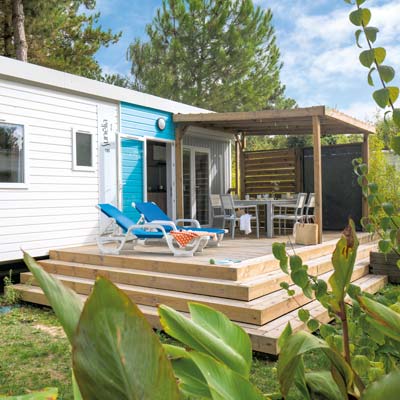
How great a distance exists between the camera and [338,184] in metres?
10.6

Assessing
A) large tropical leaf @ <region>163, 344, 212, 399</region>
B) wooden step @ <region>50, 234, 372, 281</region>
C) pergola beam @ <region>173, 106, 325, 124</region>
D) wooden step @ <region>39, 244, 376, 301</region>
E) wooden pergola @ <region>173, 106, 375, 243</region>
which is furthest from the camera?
wooden pergola @ <region>173, 106, 375, 243</region>

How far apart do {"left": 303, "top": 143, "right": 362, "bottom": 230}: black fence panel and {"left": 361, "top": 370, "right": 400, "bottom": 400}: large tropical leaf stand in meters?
10.1

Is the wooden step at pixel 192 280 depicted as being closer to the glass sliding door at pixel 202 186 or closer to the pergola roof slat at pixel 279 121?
the pergola roof slat at pixel 279 121

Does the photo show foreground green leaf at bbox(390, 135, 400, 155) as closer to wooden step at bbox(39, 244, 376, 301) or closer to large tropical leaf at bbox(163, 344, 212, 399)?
large tropical leaf at bbox(163, 344, 212, 399)

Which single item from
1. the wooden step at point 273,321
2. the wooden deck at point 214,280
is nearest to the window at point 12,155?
the wooden deck at point 214,280

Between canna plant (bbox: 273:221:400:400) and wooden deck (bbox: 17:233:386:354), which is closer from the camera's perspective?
canna plant (bbox: 273:221:400:400)

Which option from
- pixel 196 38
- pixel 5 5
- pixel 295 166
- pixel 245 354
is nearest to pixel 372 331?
pixel 245 354

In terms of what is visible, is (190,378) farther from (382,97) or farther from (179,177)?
(179,177)

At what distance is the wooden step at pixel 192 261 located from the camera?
17.1 ft

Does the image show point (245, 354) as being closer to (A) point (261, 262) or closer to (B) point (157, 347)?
(B) point (157, 347)

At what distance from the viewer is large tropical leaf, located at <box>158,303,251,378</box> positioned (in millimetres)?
654

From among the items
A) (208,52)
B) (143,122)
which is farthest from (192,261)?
(208,52)

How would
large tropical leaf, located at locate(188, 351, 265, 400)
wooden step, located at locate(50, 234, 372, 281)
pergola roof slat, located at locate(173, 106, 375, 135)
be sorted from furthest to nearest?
pergola roof slat, located at locate(173, 106, 375, 135) → wooden step, located at locate(50, 234, 372, 281) → large tropical leaf, located at locate(188, 351, 265, 400)

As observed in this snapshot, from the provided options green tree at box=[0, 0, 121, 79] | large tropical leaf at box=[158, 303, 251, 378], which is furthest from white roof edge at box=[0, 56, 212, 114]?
green tree at box=[0, 0, 121, 79]
